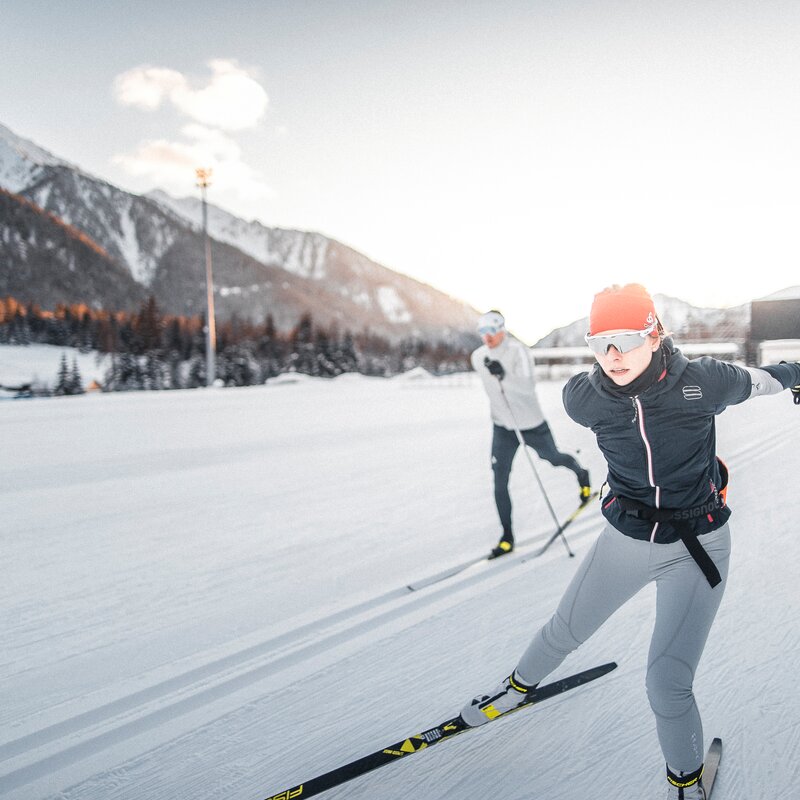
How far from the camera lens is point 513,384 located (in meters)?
4.14

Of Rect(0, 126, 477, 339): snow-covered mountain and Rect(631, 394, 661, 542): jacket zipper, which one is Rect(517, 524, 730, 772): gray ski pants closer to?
Rect(631, 394, 661, 542): jacket zipper

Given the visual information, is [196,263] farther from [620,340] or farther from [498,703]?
[620,340]

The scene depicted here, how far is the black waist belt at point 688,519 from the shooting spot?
1721 mm

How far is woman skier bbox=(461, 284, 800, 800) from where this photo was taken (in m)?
1.68

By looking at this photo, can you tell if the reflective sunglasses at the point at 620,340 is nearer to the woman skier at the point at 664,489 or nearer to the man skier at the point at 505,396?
the woman skier at the point at 664,489

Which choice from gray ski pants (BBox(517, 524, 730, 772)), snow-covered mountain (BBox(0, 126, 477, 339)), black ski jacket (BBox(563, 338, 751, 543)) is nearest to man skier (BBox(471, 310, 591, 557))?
gray ski pants (BBox(517, 524, 730, 772))

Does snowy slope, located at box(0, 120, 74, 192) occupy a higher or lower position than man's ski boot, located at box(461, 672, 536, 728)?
higher

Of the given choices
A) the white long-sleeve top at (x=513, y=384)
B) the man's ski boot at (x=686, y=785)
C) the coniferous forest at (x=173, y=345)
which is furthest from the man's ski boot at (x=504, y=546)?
the coniferous forest at (x=173, y=345)

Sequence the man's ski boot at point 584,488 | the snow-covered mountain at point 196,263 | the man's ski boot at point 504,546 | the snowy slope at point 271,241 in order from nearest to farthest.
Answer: the man's ski boot at point 504,546
the man's ski boot at point 584,488
the snow-covered mountain at point 196,263
the snowy slope at point 271,241

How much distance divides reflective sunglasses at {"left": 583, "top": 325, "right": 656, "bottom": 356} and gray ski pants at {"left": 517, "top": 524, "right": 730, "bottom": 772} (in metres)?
0.63

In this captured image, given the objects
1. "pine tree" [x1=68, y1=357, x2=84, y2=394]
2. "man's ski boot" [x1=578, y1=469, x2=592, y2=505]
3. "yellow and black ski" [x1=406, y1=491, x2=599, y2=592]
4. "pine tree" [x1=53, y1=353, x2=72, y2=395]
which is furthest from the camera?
"pine tree" [x1=68, y1=357, x2=84, y2=394]

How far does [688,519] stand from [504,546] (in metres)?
2.45

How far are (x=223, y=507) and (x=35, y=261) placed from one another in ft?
143

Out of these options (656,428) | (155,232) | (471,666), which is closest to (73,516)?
(471,666)
